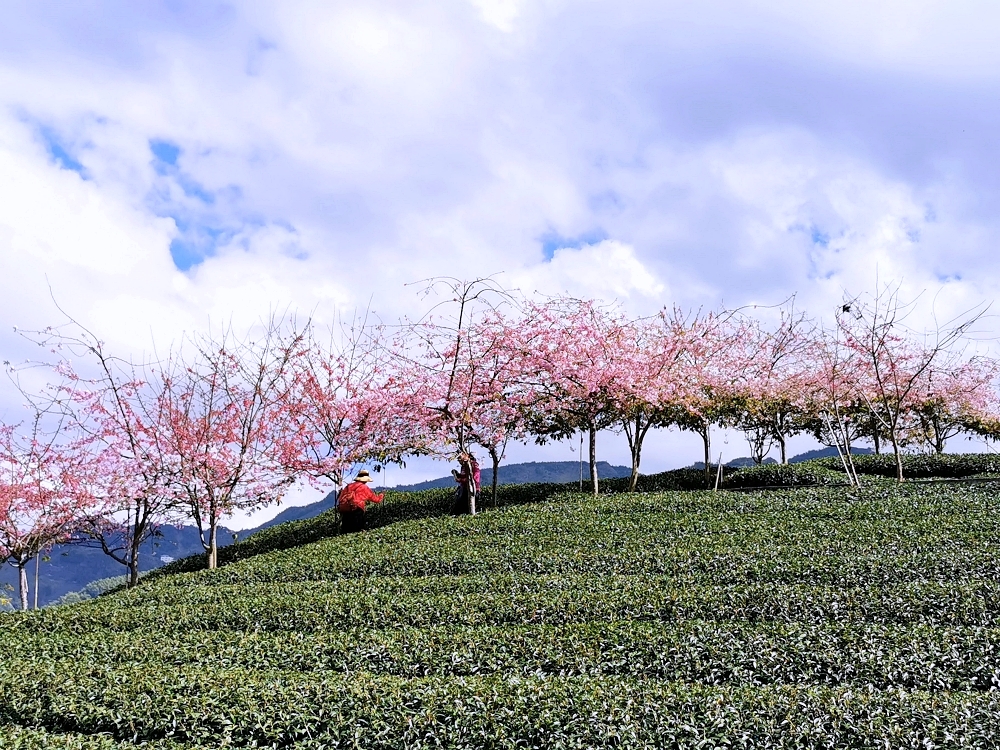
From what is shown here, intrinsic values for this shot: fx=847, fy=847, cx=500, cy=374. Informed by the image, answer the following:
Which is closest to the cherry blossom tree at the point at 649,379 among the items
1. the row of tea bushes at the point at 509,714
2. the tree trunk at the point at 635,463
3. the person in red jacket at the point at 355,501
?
the tree trunk at the point at 635,463

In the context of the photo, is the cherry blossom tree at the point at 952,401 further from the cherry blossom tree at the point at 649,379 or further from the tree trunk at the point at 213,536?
the tree trunk at the point at 213,536

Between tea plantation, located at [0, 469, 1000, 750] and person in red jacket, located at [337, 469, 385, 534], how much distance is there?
3.02 meters

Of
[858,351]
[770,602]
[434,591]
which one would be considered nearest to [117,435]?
[434,591]

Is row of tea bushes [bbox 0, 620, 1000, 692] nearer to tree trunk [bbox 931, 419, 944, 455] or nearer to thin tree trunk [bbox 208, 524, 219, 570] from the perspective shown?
thin tree trunk [bbox 208, 524, 219, 570]

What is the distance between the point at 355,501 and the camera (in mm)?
16375

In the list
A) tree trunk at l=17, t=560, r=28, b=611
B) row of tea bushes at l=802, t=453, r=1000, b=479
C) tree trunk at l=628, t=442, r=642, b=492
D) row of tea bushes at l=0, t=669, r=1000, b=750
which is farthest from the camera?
row of tea bushes at l=802, t=453, r=1000, b=479

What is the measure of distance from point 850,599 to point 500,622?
11.7 feet

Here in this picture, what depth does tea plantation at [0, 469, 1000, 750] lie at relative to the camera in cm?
586

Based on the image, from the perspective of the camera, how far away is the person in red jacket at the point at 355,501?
1636 cm

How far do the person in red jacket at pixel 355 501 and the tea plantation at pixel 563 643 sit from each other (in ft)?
9.92

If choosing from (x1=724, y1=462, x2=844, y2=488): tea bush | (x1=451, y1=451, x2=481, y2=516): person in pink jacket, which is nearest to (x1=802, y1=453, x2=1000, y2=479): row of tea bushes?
(x1=724, y1=462, x2=844, y2=488): tea bush

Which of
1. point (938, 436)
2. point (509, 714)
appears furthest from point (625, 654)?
point (938, 436)

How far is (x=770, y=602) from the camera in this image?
8.64 meters

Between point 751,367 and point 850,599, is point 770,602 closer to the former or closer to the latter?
point 850,599
